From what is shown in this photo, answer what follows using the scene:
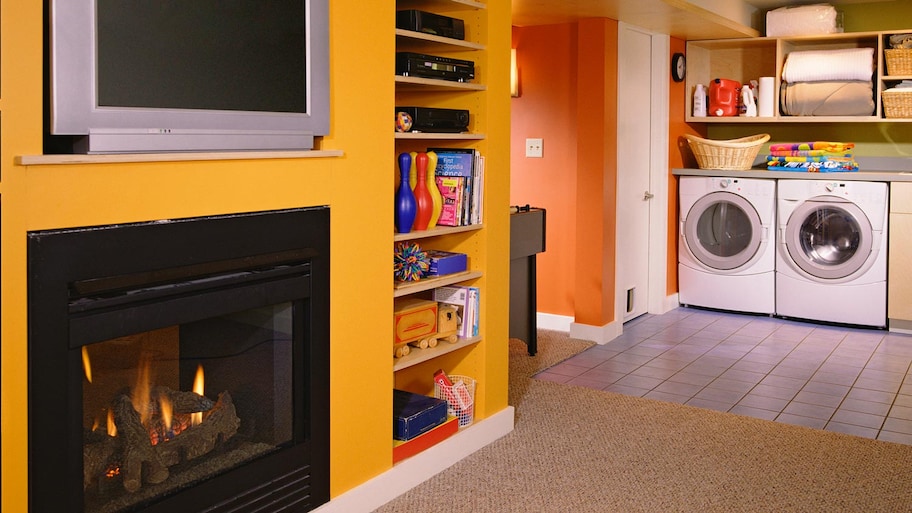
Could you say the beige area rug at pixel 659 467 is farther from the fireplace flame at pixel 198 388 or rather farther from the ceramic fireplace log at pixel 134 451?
the ceramic fireplace log at pixel 134 451

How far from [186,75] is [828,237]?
494 cm

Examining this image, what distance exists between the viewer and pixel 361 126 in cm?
280

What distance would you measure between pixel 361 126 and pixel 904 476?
92.9 inches

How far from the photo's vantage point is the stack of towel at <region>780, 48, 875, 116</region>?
6.08 meters

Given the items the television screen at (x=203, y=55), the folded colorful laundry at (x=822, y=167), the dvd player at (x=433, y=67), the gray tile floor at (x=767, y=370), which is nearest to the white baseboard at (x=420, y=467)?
the gray tile floor at (x=767, y=370)

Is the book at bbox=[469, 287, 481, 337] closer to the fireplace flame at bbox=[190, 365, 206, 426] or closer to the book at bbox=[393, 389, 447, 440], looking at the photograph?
the book at bbox=[393, 389, 447, 440]

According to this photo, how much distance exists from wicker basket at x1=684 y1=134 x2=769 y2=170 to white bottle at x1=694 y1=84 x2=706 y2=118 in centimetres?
31

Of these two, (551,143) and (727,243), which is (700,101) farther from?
(551,143)

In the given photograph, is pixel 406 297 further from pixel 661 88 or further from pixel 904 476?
pixel 661 88

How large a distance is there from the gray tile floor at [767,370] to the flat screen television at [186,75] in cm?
255

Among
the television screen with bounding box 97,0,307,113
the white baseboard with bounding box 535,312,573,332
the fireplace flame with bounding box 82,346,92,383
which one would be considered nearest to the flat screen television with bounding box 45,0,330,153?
the television screen with bounding box 97,0,307,113

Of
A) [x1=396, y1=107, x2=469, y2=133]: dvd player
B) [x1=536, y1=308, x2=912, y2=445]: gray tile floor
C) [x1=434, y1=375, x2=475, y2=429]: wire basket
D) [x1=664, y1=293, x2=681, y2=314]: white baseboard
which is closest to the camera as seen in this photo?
[x1=396, y1=107, x2=469, y2=133]: dvd player

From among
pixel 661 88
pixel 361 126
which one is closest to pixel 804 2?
pixel 661 88

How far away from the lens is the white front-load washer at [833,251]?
5816 mm
